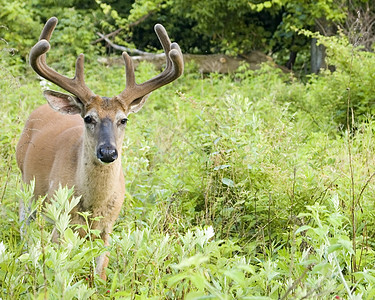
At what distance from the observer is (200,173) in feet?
16.3

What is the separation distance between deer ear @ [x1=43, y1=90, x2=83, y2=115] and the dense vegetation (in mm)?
333

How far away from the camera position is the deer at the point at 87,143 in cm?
455

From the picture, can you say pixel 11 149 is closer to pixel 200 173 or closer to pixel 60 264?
pixel 200 173

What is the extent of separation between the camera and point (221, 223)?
14.4 ft

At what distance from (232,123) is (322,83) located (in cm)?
478

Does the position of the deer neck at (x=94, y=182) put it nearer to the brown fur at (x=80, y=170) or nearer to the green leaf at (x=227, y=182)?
the brown fur at (x=80, y=170)

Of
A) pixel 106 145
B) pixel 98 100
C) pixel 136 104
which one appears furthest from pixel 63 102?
pixel 106 145

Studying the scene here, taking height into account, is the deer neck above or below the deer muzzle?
below

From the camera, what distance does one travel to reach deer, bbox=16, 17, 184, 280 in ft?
14.9

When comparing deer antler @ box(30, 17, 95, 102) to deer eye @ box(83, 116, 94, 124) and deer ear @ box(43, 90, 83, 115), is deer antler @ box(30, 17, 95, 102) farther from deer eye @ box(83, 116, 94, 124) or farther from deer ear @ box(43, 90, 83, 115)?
deer eye @ box(83, 116, 94, 124)

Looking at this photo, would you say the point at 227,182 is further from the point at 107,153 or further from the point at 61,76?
the point at 61,76

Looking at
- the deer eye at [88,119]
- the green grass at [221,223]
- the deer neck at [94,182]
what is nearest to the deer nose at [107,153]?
the deer neck at [94,182]

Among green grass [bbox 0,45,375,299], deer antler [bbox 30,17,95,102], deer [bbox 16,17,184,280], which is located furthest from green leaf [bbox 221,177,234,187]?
deer antler [bbox 30,17,95,102]


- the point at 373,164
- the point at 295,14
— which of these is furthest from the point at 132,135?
the point at 295,14
